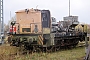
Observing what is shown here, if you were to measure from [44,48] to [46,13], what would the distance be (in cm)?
232

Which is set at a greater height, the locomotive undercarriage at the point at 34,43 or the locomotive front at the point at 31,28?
the locomotive front at the point at 31,28

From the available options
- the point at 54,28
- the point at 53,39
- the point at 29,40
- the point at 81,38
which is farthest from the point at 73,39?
the point at 29,40

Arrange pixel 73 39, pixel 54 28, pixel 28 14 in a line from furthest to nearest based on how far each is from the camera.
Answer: pixel 73 39 → pixel 54 28 → pixel 28 14

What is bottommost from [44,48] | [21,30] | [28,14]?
[44,48]

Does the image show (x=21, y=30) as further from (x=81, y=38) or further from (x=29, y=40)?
(x=81, y=38)

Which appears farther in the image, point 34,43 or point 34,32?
point 34,32

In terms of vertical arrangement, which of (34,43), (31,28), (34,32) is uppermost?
(31,28)

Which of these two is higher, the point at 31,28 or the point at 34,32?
the point at 31,28

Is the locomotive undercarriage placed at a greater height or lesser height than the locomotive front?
lesser

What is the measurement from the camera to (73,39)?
17.0 meters

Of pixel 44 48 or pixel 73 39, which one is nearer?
pixel 44 48

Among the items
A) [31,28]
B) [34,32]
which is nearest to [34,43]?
[34,32]

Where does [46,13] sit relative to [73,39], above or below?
above

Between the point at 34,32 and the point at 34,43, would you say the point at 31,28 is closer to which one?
the point at 34,32
